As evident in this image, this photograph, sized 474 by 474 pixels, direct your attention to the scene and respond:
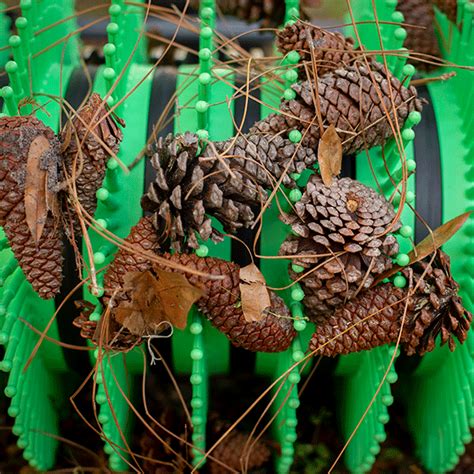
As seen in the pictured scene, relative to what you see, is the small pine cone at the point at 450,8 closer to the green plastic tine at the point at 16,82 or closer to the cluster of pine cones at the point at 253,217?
the cluster of pine cones at the point at 253,217

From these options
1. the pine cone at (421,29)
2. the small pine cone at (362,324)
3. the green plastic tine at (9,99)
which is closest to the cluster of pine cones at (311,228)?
the small pine cone at (362,324)

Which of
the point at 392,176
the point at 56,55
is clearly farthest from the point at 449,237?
the point at 56,55

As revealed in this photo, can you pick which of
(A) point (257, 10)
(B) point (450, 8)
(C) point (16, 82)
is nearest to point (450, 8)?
(B) point (450, 8)

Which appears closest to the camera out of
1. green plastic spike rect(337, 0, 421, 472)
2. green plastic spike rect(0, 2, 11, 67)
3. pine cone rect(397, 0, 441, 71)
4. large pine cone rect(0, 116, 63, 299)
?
large pine cone rect(0, 116, 63, 299)

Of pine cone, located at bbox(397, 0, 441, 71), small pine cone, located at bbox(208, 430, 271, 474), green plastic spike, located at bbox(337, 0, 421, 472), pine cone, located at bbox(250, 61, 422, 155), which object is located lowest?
small pine cone, located at bbox(208, 430, 271, 474)

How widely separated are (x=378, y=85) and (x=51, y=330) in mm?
497

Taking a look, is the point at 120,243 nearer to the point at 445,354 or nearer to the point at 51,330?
the point at 51,330

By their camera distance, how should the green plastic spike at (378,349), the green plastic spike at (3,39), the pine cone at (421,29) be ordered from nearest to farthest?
the green plastic spike at (378,349)
the green plastic spike at (3,39)
the pine cone at (421,29)

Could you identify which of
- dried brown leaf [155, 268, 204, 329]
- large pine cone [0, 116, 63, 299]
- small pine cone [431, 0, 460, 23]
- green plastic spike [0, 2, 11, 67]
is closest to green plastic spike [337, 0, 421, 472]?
small pine cone [431, 0, 460, 23]

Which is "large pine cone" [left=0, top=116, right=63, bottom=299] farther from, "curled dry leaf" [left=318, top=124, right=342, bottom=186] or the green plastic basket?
"curled dry leaf" [left=318, top=124, right=342, bottom=186]

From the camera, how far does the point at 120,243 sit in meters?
0.73

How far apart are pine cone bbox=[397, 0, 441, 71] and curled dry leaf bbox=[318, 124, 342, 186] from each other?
33cm

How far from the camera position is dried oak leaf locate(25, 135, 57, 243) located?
0.69m

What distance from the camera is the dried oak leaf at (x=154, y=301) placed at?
2.27 feet
